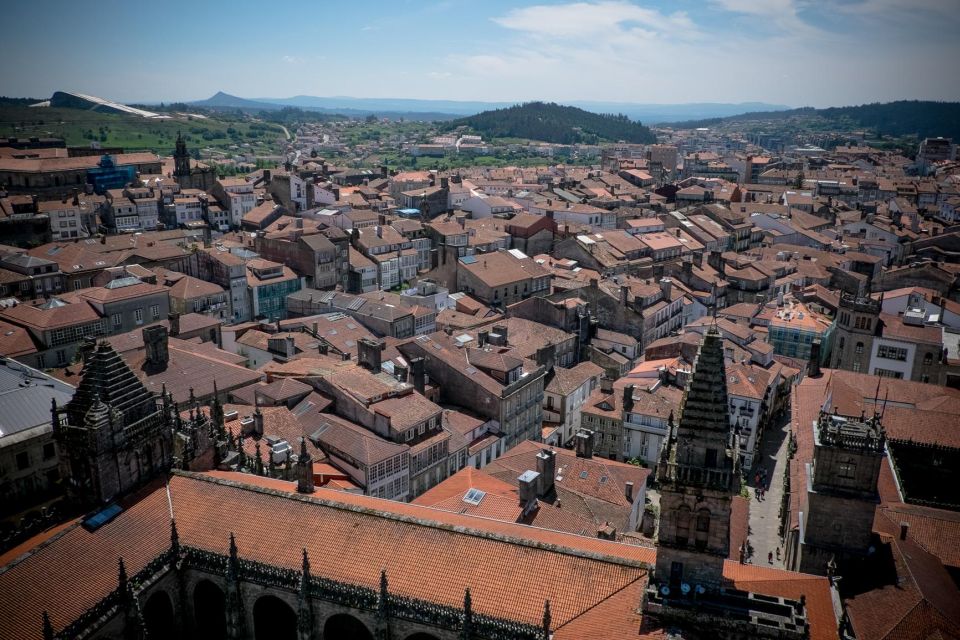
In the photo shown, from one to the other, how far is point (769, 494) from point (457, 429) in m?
29.4

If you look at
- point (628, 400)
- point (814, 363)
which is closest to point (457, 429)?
point (628, 400)

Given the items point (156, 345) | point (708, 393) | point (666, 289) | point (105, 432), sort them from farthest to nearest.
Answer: point (666, 289) < point (156, 345) < point (105, 432) < point (708, 393)

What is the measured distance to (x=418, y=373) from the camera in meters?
63.4

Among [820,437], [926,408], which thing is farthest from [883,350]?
[820,437]

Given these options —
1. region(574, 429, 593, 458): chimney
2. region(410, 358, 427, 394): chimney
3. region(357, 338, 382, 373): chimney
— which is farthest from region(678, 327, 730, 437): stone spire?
region(357, 338, 382, 373): chimney

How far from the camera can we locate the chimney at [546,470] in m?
48.6

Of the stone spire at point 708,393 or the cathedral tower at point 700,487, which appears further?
the stone spire at point 708,393

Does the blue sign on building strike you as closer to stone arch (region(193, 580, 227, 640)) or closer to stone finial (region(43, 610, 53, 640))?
stone arch (region(193, 580, 227, 640))

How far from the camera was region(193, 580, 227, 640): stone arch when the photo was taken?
107 ft

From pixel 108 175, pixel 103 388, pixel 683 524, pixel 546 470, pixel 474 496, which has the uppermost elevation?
pixel 108 175

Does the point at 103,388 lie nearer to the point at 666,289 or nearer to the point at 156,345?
the point at 156,345

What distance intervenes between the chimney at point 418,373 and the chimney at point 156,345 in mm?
21144

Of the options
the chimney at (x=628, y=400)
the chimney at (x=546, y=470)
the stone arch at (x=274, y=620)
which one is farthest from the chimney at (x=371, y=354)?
the stone arch at (x=274, y=620)

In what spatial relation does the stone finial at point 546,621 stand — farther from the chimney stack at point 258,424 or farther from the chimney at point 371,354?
the chimney at point 371,354
